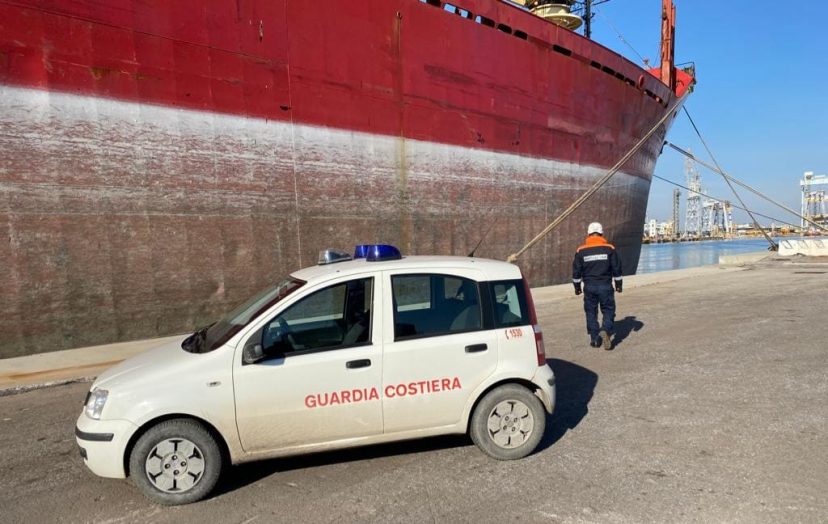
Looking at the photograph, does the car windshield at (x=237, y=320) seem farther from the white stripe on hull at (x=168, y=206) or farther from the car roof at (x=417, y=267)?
the white stripe on hull at (x=168, y=206)

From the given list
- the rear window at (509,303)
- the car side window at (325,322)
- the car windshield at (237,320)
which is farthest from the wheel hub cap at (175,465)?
the rear window at (509,303)

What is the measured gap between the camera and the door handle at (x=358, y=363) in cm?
339

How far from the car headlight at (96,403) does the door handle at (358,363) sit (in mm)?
1525

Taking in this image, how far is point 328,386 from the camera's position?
335cm

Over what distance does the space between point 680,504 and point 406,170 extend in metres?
10.0

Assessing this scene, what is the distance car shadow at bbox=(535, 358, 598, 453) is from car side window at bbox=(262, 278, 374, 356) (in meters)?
1.73

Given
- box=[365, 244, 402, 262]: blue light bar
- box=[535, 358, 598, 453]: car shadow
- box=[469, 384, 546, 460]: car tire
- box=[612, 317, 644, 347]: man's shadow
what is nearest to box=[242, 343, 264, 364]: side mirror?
box=[365, 244, 402, 262]: blue light bar

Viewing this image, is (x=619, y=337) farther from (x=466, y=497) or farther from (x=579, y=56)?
→ (x=579, y=56)

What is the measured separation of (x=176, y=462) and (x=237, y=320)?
1.01 meters

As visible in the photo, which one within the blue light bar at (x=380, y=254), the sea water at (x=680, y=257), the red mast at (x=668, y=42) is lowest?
the sea water at (x=680, y=257)

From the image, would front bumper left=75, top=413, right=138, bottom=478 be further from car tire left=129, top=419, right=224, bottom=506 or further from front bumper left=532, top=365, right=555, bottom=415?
front bumper left=532, top=365, right=555, bottom=415

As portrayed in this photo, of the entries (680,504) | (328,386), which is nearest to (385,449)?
(328,386)

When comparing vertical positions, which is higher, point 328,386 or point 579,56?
point 579,56

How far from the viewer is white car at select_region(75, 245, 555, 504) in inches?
123
